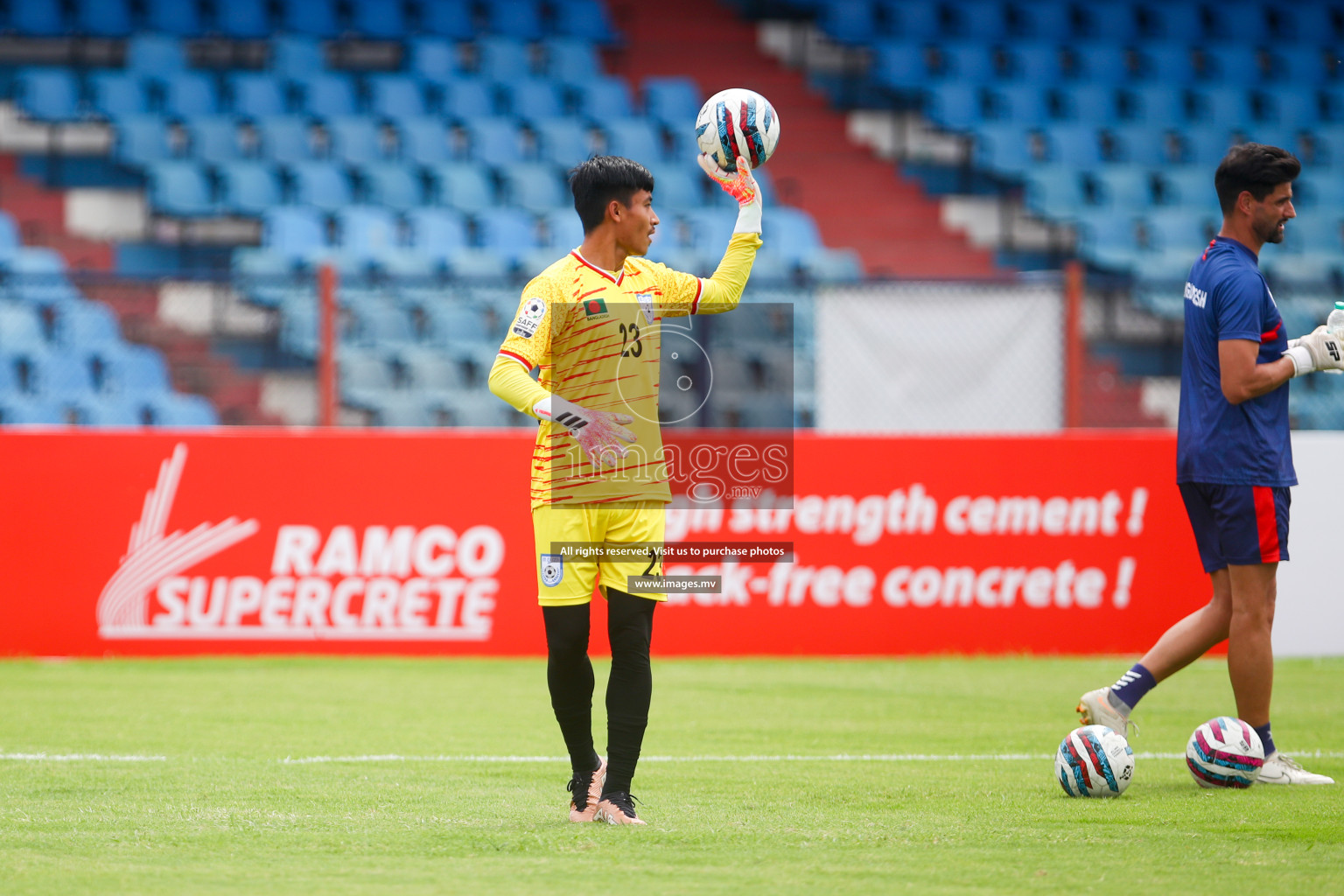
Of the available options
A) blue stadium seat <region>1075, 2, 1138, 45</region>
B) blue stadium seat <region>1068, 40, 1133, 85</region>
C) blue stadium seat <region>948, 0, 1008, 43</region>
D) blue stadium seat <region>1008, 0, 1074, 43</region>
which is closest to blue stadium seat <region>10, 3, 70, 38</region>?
blue stadium seat <region>948, 0, 1008, 43</region>

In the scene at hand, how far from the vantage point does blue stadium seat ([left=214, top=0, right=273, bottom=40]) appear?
57.6ft

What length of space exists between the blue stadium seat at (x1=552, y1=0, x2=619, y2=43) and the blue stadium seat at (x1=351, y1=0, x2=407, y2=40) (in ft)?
6.48

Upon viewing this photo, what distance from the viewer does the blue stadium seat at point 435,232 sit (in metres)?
15.0

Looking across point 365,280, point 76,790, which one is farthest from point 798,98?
point 76,790

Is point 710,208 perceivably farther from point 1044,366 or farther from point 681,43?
point 1044,366

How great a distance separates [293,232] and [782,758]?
9940 mm

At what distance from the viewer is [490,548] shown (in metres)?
9.63

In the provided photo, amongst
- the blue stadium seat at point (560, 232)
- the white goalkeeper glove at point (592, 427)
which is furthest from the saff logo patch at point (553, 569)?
the blue stadium seat at point (560, 232)

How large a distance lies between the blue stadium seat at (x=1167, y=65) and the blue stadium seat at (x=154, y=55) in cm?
1191

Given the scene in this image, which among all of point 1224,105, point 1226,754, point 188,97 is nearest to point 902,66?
point 1224,105

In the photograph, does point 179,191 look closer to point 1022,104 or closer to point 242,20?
point 242,20

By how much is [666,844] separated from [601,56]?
52.3 feet

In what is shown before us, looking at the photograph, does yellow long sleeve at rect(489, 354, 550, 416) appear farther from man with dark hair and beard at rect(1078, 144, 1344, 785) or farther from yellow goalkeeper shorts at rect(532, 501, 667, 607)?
man with dark hair and beard at rect(1078, 144, 1344, 785)

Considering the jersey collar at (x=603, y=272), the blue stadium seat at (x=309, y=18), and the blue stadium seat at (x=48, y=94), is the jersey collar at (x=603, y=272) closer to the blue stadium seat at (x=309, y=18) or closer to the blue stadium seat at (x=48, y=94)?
the blue stadium seat at (x=48, y=94)
